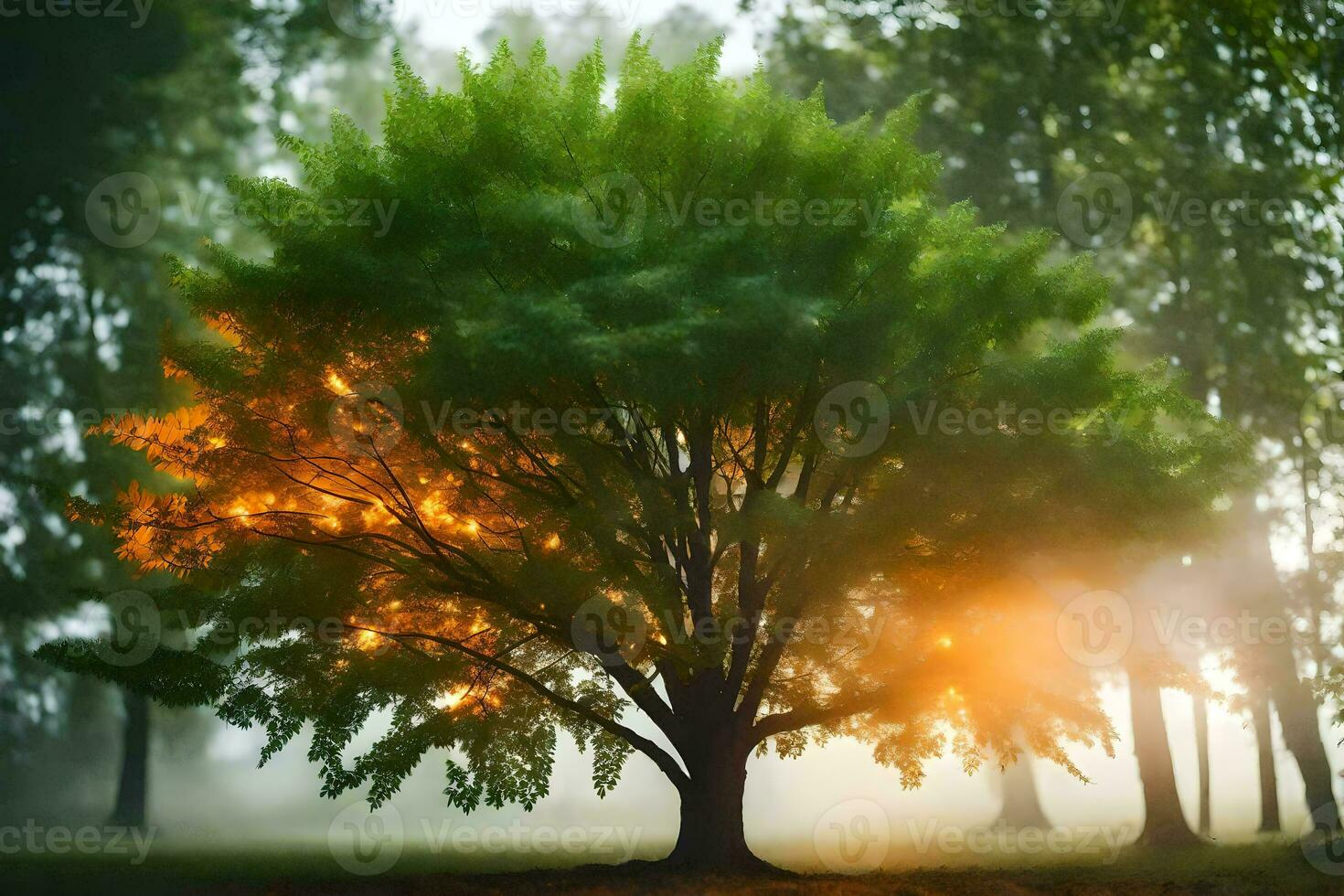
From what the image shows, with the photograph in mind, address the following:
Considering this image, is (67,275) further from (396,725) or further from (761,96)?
(761,96)

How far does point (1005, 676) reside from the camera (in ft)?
39.9

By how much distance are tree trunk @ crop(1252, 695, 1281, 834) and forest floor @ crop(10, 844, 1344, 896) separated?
7177mm

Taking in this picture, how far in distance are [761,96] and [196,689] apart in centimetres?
805
